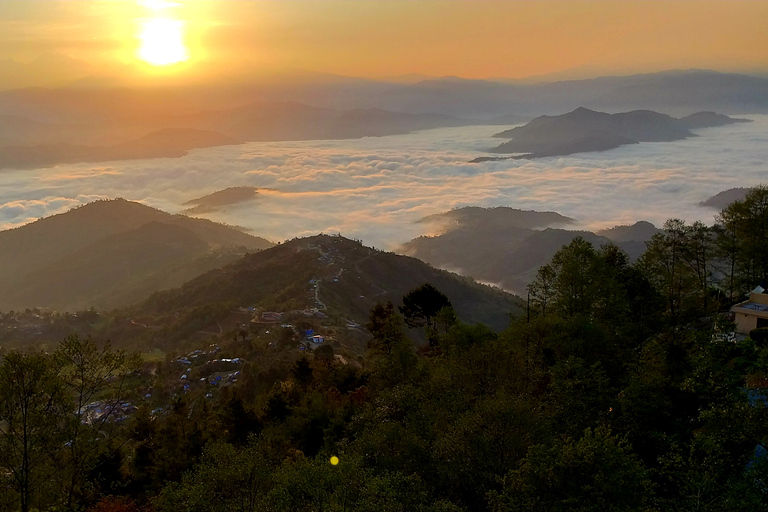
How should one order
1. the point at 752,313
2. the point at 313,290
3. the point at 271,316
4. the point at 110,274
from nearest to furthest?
1. the point at 752,313
2. the point at 271,316
3. the point at 313,290
4. the point at 110,274

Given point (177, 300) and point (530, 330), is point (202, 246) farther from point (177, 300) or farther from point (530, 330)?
point (530, 330)

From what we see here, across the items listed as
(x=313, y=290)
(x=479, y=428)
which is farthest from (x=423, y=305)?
(x=313, y=290)

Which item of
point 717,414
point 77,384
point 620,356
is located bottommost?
point 620,356

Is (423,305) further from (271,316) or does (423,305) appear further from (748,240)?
(271,316)

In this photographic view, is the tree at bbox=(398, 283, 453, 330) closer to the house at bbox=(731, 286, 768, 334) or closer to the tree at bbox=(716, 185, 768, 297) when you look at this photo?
the tree at bbox=(716, 185, 768, 297)

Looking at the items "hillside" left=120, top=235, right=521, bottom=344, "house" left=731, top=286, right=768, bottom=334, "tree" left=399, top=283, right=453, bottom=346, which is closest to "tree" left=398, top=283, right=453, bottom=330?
"tree" left=399, top=283, right=453, bottom=346

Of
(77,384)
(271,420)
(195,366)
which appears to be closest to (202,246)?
(195,366)
